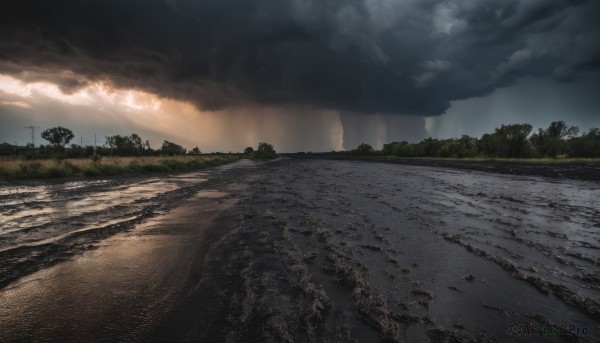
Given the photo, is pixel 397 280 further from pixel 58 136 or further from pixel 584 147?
pixel 58 136

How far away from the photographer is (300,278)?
7.51 metres

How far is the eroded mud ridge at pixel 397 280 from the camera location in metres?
5.28

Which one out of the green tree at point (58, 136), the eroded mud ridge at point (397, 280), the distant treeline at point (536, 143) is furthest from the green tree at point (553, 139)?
the green tree at point (58, 136)

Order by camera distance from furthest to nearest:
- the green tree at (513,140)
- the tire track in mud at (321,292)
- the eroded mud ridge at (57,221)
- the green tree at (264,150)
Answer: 1. the green tree at (264,150)
2. the green tree at (513,140)
3. the eroded mud ridge at (57,221)
4. the tire track in mud at (321,292)

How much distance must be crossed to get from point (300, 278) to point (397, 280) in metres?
2.60

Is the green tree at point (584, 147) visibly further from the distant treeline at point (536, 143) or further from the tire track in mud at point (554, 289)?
the tire track in mud at point (554, 289)

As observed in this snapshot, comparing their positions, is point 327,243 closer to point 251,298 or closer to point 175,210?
point 251,298

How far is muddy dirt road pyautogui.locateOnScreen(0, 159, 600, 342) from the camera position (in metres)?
5.21

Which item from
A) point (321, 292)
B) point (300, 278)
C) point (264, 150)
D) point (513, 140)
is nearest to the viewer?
point (321, 292)

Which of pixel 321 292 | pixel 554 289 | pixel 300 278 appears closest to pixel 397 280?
pixel 321 292

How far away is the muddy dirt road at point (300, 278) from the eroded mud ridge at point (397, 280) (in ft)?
0.15

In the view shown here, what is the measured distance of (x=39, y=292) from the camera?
20.8 feet

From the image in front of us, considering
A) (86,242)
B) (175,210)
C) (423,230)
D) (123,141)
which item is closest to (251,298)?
(86,242)

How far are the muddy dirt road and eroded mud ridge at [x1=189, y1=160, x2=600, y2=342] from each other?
45mm
